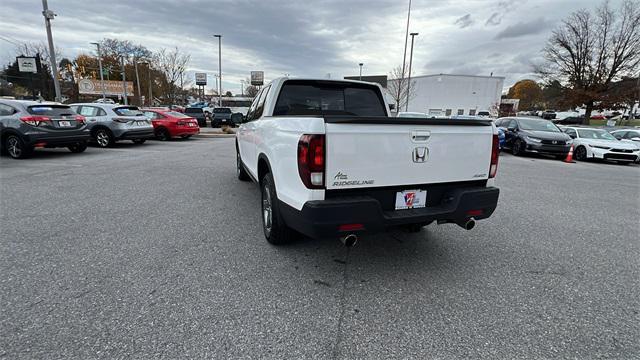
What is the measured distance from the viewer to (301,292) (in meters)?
2.68

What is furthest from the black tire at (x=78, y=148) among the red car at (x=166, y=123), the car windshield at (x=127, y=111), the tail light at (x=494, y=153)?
the tail light at (x=494, y=153)

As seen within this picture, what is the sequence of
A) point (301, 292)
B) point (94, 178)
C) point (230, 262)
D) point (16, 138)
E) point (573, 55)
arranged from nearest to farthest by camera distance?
point (301, 292) < point (230, 262) < point (94, 178) < point (16, 138) < point (573, 55)

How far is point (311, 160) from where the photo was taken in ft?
7.88

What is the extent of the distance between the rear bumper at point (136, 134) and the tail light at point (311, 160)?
11.7 metres

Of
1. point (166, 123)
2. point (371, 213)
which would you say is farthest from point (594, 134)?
point (166, 123)

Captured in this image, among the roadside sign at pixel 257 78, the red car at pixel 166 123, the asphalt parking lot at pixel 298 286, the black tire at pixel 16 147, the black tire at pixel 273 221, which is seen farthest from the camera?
the roadside sign at pixel 257 78

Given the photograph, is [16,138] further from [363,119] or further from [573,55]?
[573,55]

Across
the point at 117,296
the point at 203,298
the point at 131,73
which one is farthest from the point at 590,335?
the point at 131,73

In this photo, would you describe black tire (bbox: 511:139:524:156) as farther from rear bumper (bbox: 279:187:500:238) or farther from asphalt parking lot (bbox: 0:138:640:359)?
rear bumper (bbox: 279:187:500:238)

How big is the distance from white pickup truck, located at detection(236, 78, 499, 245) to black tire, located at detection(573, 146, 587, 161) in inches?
514

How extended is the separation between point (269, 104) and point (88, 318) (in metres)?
2.94

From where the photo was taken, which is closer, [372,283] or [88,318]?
[88,318]

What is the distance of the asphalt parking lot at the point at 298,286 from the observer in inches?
82.3

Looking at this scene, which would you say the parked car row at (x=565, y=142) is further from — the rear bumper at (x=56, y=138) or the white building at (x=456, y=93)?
the white building at (x=456, y=93)
